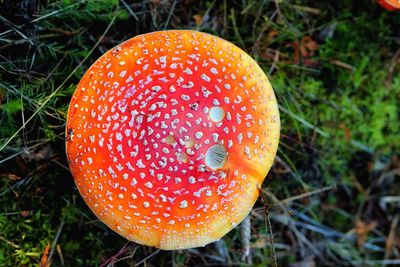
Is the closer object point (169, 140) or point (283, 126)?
point (169, 140)

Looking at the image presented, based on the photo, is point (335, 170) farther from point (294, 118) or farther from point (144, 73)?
point (144, 73)

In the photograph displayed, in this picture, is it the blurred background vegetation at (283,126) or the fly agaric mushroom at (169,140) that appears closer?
the fly agaric mushroom at (169,140)

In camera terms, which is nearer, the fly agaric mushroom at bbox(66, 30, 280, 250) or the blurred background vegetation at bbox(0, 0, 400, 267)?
the fly agaric mushroom at bbox(66, 30, 280, 250)

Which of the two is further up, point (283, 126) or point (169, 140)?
→ point (169, 140)

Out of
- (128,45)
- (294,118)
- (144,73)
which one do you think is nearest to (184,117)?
(144,73)
